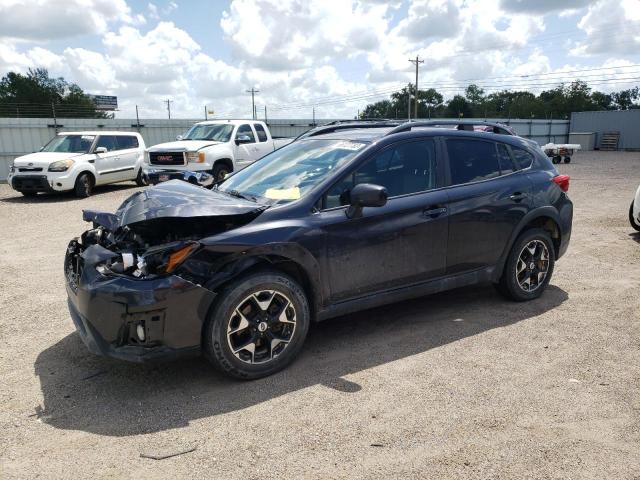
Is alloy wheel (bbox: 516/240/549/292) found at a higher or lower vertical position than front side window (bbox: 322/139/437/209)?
lower

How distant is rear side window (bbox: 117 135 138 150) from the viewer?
15766mm

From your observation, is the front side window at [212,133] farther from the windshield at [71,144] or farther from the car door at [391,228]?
the car door at [391,228]

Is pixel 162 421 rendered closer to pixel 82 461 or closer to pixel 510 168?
pixel 82 461

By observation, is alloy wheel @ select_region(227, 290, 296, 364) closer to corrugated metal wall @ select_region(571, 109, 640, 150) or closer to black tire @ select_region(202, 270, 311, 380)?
black tire @ select_region(202, 270, 311, 380)

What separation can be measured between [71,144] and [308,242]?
43.5 ft

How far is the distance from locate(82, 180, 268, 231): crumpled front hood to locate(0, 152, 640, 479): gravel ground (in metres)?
1.09

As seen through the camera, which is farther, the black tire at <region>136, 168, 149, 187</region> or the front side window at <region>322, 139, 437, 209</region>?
the black tire at <region>136, 168, 149, 187</region>

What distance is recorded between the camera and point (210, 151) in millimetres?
13547

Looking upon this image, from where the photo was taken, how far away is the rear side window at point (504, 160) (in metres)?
4.98

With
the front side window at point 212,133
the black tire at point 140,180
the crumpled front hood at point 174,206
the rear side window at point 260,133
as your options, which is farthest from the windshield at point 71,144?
the crumpled front hood at point 174,206

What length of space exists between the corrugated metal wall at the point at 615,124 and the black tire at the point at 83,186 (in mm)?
43940

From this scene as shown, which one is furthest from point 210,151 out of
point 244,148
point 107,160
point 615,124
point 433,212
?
point 615,124

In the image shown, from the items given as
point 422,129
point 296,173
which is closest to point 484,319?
point 422,129

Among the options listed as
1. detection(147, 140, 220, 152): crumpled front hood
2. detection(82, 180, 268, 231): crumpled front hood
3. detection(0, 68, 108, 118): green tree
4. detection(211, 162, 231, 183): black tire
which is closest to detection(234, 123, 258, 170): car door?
detection(211, 162, 231, 183): black tire
